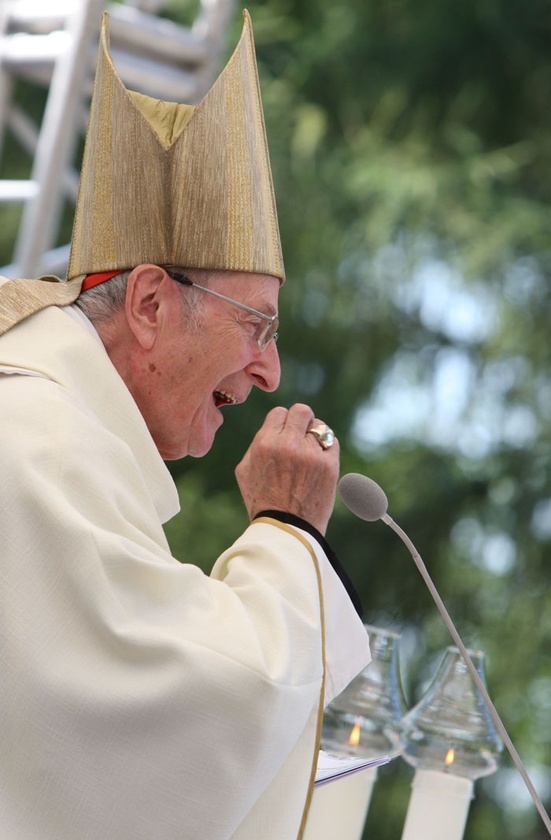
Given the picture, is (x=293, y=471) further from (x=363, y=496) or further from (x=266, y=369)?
(x=266, y=369)

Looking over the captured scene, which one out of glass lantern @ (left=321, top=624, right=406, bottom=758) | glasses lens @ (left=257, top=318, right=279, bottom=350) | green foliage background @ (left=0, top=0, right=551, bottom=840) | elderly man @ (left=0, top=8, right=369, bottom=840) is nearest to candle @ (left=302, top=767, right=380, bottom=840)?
glass lantern @ (left=321, top=624, right=406, bottom=758)

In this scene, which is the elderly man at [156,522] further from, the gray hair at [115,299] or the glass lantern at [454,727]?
the glass lantern at [454,727]

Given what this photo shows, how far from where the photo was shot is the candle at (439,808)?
1891 mm

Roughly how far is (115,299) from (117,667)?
0.53 meters

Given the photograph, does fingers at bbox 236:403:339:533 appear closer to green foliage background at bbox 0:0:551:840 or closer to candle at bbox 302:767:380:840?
candle at bbox 302:767:380:840

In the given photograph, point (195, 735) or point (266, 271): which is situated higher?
point (266, 271)

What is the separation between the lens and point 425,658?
6652mm

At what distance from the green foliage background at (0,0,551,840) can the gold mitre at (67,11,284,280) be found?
16.9 ft

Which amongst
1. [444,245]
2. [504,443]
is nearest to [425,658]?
[504,443]

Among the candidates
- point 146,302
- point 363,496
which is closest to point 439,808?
point 363,496

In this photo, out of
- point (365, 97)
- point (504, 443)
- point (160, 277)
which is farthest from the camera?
point (365, 97)

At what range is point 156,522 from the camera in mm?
1451

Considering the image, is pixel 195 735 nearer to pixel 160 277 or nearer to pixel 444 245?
pixel 160 277

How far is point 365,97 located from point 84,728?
22.2 feet
